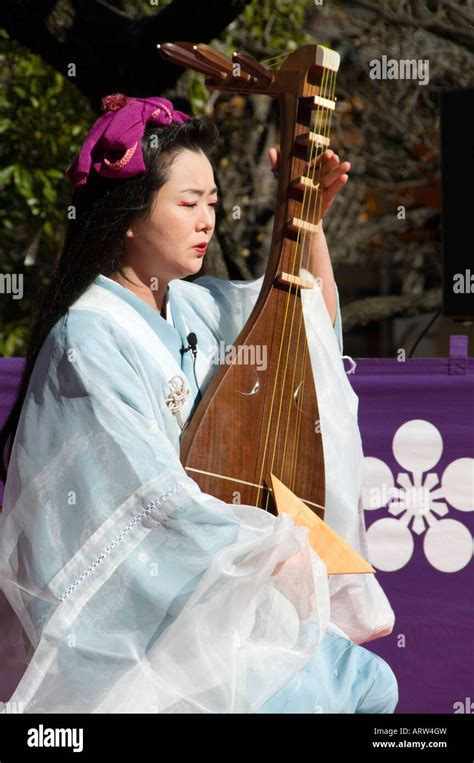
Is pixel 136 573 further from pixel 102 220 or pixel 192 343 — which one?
pixel 102 220

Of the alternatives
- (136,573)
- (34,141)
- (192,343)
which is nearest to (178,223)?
(192,343)

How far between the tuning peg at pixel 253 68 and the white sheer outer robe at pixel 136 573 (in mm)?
675

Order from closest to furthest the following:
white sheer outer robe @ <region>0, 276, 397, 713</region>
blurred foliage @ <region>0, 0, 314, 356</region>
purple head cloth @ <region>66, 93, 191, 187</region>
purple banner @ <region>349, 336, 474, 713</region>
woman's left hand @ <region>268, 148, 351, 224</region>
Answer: white sheer outer robe @ <region>0, 276, 397, 713</region> → purple head cloth @ <region>66, 93, 191, 187</region> → woman's left hand @ <region>268, 148, 351, 224</region> → purple banner @ <region>349, 336, 474, 713</region> → blurred foliage @ <region>0, 0, 314, 356</region>

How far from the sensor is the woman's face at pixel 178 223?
278cm

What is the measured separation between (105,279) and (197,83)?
448 centimetres

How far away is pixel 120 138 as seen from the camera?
270cm

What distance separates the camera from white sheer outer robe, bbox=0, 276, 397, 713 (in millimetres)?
2518

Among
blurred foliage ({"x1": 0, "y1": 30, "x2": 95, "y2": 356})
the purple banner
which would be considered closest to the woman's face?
the purple banner

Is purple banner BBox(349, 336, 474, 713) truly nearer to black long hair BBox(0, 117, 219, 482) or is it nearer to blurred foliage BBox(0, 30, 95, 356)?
black long hair BBox(0, 117, 219, 482)

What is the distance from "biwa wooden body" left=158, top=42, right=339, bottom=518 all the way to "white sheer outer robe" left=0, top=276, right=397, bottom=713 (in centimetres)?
17

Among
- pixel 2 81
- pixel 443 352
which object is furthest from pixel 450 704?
pixel 2 81

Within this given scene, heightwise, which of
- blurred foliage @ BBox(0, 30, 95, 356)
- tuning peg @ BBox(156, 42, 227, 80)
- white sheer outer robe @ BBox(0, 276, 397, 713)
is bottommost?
white sheer outer robe @ BBox(0, 276, 397, 713)

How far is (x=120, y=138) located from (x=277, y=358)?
2.07 ft
